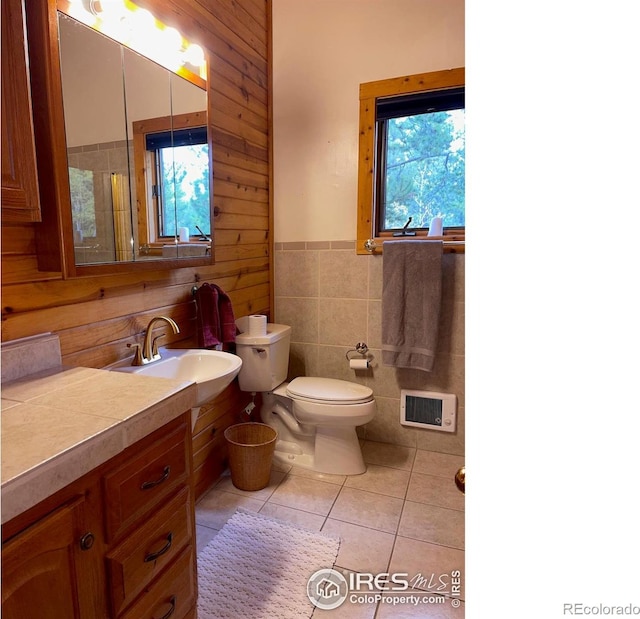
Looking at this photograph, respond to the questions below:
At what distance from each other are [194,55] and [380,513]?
222 cm

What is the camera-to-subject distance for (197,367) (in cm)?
170

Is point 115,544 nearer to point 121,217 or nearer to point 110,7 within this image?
point 121,217

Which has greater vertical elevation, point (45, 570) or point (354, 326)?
point (354, 326)

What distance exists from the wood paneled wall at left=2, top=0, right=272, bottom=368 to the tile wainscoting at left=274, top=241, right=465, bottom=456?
203mm

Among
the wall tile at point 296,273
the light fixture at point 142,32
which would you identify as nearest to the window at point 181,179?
the light fixture at point 142,32

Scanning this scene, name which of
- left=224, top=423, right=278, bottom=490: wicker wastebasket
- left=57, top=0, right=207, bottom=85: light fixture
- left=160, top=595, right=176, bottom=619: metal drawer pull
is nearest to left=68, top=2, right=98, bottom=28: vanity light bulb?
left=57, top=0, right=207, bottom=85: light fixture

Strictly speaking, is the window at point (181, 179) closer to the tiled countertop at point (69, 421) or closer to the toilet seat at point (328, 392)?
the tiled countertop at point (69, 421)

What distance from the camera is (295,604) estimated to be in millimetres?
1450

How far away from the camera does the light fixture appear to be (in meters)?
1.28

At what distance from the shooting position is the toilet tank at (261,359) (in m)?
2.17

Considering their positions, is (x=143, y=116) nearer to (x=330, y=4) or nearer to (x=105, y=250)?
(x=105, y=250)

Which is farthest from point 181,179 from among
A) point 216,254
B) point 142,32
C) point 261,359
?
point 261,359

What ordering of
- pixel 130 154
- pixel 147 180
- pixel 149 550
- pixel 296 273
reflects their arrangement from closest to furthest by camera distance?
pixel 149 550 < pixel 130 154 < pixel 147 180 < pixel 296 273

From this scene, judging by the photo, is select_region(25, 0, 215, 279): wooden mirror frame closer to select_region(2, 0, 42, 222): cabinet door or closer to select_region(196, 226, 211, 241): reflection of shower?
select_region(2, 0, 42, 222): cabinet door
